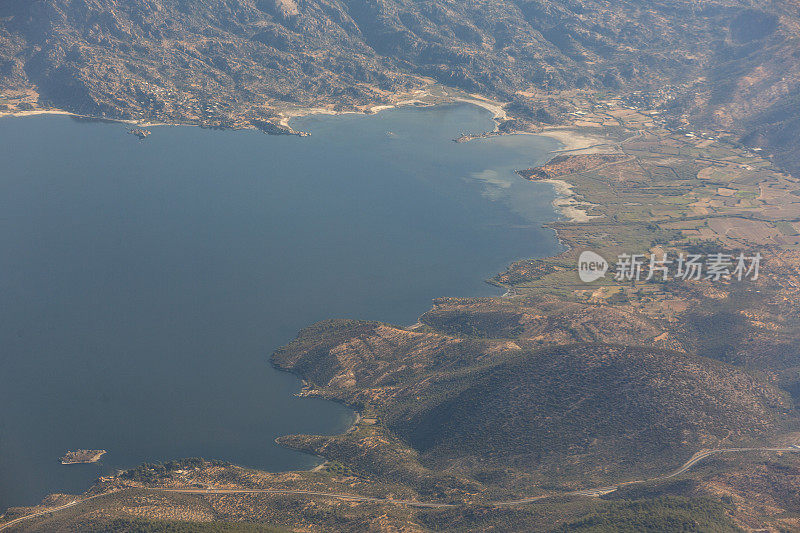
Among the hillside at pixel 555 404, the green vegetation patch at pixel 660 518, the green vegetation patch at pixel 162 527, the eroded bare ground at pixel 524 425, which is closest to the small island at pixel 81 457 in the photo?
the eroded bare ground at pixel 524 425

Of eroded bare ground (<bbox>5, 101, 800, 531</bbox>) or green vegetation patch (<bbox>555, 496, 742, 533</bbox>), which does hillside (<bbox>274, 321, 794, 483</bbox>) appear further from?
green vegetation patch (<bbox>555, 496, 742, 533</bbox>)

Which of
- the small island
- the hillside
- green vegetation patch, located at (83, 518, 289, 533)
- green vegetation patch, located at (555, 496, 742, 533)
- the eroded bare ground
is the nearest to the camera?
green vegetation patch, located at (555, 496, 742, 533)

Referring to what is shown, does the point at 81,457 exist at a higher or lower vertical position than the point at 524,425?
lower

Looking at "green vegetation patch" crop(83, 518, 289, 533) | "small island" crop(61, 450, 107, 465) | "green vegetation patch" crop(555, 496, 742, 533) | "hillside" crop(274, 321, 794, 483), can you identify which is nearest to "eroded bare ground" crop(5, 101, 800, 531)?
"hillside" crop(274, 321, 794, 483)

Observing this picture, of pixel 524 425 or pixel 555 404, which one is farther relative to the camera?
pixel 555 404

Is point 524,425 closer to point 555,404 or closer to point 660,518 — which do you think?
point 555,404

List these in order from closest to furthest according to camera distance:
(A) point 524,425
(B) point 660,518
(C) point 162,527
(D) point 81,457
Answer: (B) point 660,518
(C) point 162,527
(D) point 81,457
(A) point 524,425

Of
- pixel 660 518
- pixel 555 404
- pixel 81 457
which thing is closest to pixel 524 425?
pixel 555 404

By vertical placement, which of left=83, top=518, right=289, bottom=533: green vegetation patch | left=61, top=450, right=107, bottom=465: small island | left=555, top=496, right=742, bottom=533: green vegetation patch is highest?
left=555, top=496, right=742, bottom=533: green vegetation patch

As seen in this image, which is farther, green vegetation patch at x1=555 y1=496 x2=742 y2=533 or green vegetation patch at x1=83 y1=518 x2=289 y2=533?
green vegetation patch at x1=83 y1=518 x2=289 y2=533

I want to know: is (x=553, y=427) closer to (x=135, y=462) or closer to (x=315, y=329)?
(x=315, y=329)
